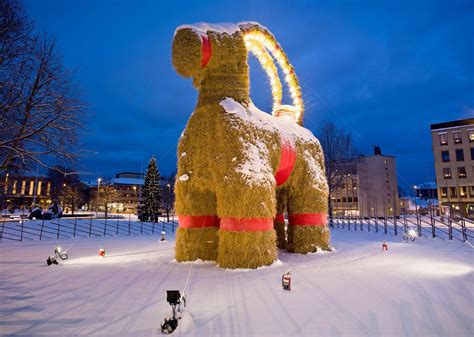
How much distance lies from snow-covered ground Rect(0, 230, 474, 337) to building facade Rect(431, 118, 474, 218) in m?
30.5

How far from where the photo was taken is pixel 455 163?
3231 cm

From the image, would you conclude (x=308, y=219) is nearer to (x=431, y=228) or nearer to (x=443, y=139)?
(x=431, y=228)

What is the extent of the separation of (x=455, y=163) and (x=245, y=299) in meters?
35.8

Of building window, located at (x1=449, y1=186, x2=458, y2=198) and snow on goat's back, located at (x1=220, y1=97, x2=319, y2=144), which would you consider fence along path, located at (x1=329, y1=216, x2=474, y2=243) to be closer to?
snow on goat's back, located at (x1=220, y1=97, x2=319, y2=144)

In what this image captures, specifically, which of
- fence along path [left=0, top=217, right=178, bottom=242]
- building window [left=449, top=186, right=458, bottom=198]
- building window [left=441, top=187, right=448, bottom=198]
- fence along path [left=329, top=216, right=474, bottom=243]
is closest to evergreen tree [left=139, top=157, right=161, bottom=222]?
fence along path [left=0, top=217, right=178, bottom=242]

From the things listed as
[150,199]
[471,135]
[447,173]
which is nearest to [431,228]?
[447,173]

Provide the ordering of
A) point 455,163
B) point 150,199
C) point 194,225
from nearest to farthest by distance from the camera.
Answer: point 194,225 < point 150,199 < point 455,163

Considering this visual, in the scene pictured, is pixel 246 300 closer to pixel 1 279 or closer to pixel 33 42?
pixel 1 279

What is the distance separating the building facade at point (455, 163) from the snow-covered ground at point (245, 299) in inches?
1199

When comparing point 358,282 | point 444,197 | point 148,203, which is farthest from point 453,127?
point 358,282

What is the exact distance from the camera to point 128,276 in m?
5.70

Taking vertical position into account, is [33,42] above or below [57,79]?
above

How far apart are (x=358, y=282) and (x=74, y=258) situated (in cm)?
677

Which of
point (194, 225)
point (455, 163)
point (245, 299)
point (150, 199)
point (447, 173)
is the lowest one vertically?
point (245, 299)
